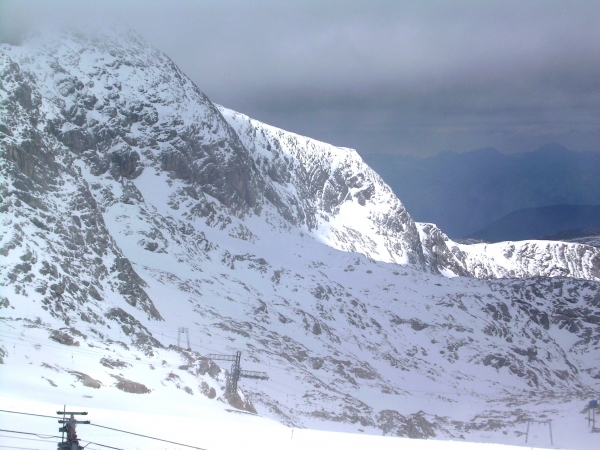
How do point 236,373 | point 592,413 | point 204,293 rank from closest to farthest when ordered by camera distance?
point 236,373 → point 592,413 → point 204,293

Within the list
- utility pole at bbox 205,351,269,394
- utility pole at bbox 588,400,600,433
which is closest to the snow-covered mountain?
utility pole at bbox 205,351,269,394

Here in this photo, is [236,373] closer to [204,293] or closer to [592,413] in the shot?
[592,413]

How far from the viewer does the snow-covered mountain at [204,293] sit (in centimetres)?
7350

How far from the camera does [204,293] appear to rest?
125 meters

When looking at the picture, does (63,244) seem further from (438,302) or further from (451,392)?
(438,302)

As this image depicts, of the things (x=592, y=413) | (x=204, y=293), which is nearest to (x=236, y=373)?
(x=592, y=413)

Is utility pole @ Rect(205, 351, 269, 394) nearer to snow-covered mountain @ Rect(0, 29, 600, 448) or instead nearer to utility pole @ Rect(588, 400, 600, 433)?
snow-covered mountain @ Rect(0, 29, 600, 448)

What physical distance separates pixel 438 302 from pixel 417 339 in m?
20.1

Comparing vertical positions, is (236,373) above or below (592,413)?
above

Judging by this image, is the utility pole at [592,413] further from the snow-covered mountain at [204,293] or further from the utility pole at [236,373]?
the utility pole at [236,373]

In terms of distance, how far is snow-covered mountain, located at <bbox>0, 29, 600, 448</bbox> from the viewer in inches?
2894

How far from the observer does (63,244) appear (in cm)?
9331

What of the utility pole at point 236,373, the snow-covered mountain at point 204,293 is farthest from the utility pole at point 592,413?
the utility pole at point 236,373

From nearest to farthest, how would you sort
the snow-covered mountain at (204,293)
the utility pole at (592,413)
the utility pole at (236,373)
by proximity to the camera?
1. the utility pole at (592,413)
2. the utility pole at (236,373)
3. the snow-covered mountain at (204,293)
